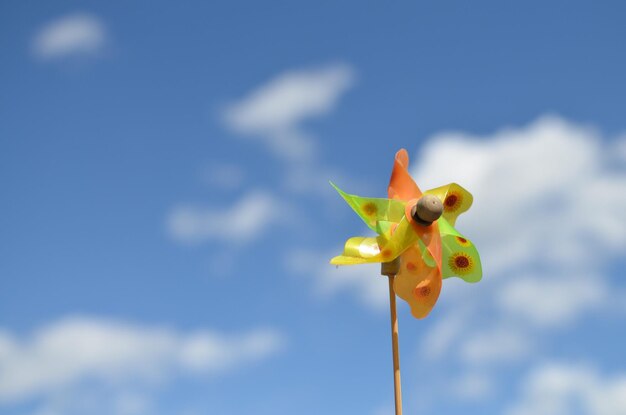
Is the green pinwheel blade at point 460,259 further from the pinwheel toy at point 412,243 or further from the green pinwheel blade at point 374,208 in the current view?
the green pinwheel blade at point 374,208

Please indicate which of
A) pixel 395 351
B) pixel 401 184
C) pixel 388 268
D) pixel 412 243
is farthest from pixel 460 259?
pixel 395 351

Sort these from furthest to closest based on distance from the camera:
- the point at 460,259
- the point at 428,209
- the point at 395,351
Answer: the point at 460,259, the point at 395,351, the point at 428,209

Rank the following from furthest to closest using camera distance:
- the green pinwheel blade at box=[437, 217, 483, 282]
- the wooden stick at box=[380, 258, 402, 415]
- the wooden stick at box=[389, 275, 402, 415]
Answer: the green pinwheel blade at box=[437, 217, 483, 282] → the wooden stick at box=[380, 258, 402, 415] → the wooden stick at box=[389, 275, 402, 415]

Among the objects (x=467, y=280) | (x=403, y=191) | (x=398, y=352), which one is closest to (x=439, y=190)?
(x=403, y=191)

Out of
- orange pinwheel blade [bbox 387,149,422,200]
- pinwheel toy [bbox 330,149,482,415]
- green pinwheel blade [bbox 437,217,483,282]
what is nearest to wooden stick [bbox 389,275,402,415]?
pinwheel toy [bbox 330,149,482,415]

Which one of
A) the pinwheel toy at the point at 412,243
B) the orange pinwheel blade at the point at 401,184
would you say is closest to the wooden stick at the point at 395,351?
the pinwheel toy at the point at 412,243

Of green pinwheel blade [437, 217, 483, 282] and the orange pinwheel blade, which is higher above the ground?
the orange pinwheel blade

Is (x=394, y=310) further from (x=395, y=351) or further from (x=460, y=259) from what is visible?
(x=460, y=259)

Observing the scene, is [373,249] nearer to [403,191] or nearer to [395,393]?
[403,191]

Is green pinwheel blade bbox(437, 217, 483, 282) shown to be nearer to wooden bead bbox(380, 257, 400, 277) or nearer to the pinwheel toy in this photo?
the pinwheel toy
